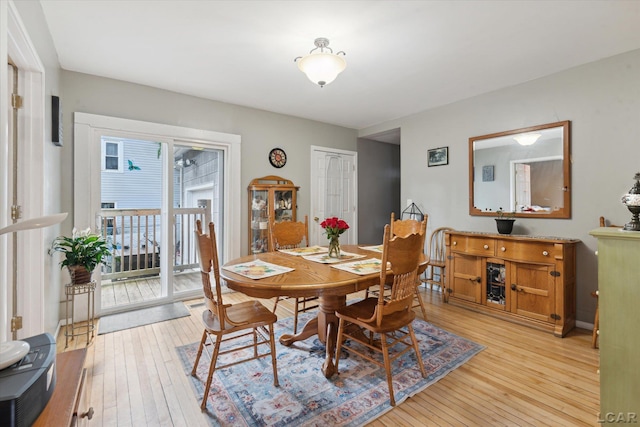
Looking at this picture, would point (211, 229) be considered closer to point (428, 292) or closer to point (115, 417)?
point (115, 417)

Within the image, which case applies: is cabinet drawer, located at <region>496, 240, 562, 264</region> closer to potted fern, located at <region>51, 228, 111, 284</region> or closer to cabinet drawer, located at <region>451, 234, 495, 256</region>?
cabinet drawer, located at <region>451, 234, 495, 256</region>

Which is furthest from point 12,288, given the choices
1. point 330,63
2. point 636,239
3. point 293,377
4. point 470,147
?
point 470,147

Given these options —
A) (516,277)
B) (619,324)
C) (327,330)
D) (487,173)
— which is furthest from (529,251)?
(327,330)

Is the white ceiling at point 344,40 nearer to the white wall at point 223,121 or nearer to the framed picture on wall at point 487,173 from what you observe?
the white wall at point 223,121

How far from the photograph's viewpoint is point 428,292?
403 cm

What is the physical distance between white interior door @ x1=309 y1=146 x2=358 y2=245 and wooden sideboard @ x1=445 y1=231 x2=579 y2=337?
1965 millimetres

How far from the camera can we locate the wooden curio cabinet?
4.11 meters

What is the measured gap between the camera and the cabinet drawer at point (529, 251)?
2752 millimetres

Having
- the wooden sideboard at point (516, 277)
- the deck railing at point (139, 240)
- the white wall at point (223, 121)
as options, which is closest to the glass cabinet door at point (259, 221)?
the white wall at point (223, 121)

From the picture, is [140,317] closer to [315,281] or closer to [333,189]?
[315,281]

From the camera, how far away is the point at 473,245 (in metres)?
3.32

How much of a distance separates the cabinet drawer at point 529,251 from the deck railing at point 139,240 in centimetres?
411

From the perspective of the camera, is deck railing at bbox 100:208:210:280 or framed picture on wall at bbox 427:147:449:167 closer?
framed picture on wall at bbox 427:147:449:167

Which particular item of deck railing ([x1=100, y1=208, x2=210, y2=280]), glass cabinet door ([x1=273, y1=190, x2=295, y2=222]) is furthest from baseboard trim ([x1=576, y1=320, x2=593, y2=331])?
deck railing ([x1=100, y1=208, x2=210, y2=280])
